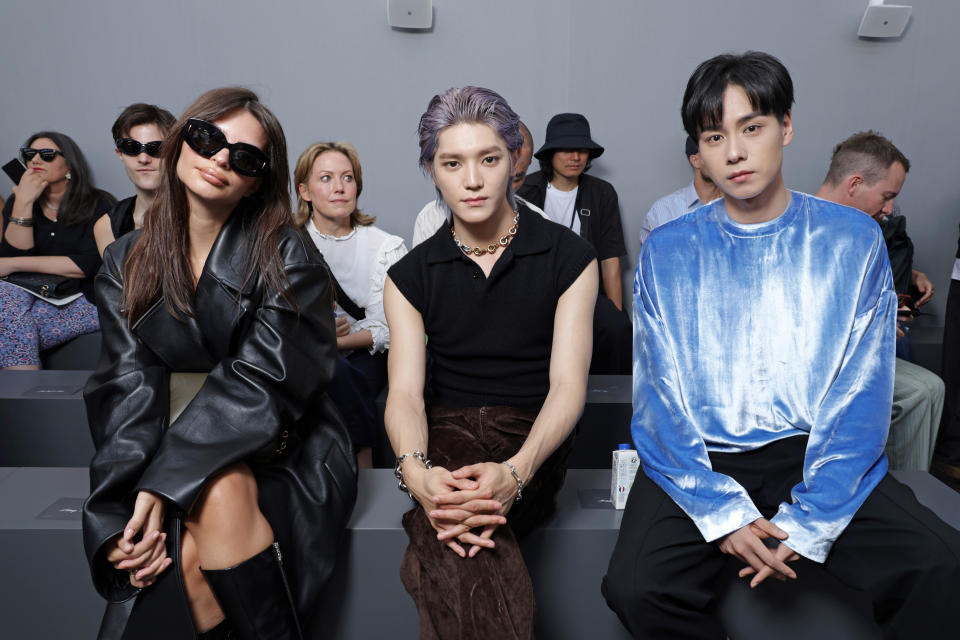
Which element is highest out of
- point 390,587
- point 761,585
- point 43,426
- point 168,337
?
point 168,337

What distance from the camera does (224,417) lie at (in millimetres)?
1589

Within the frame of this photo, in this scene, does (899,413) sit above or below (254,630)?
below

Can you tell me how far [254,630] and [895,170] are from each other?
2.77 m

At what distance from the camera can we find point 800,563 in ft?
5.41

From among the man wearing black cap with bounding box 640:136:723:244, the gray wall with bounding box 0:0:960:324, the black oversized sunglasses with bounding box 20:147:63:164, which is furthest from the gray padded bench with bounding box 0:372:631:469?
the gray wall with bounding box 0:0:960:324

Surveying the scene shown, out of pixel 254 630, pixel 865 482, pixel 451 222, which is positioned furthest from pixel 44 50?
pixel 865 482

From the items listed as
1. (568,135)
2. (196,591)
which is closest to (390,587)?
(196,591)

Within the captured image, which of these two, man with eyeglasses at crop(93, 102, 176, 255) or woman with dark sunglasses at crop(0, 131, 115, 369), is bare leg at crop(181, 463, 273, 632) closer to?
man with eyeglasses at crop(93, 102, 176, 255)

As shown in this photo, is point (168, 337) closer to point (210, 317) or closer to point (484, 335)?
point (210, 317)

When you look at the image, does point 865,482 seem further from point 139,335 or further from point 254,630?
point 139,335

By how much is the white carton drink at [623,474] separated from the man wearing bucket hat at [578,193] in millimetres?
2054

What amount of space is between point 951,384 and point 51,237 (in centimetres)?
467

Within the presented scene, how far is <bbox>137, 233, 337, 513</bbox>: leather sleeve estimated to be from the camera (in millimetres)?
1493

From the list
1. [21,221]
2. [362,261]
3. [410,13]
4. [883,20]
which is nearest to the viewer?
[362,261]
